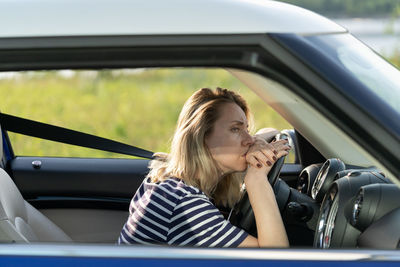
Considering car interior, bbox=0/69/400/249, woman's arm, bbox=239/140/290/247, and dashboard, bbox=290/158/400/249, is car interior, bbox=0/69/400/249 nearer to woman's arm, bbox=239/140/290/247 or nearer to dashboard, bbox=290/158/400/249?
dashboard, bbox=290/158/400/249

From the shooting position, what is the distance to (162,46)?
146 cm

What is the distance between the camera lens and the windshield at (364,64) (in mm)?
1520

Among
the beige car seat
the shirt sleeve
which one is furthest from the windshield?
the beige car seat

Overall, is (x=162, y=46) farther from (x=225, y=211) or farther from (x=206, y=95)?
(x=225, y=211)

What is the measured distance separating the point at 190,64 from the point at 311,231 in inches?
45.6

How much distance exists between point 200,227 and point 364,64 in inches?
23.2

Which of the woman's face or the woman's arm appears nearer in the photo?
the woman's arm

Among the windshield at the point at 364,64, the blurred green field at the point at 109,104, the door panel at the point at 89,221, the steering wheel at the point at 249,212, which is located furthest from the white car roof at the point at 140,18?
the blurred green field at the point at 109,104

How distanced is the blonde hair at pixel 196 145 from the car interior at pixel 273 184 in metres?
0.12

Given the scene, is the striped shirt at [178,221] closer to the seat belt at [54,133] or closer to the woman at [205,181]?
the woman at [205,181]

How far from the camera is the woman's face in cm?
212

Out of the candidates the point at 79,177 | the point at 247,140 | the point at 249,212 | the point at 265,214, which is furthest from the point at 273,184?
the point at 79,177

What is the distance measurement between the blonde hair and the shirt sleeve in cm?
16

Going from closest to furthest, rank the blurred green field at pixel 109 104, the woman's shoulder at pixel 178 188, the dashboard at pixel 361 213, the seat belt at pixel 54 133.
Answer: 1. the dashboard at pixel 361 213
2. the woman's shoulder at pixel 178 188
3. the seat belt at pixel 54 133
4. the blurred green field at pixel 109 104
